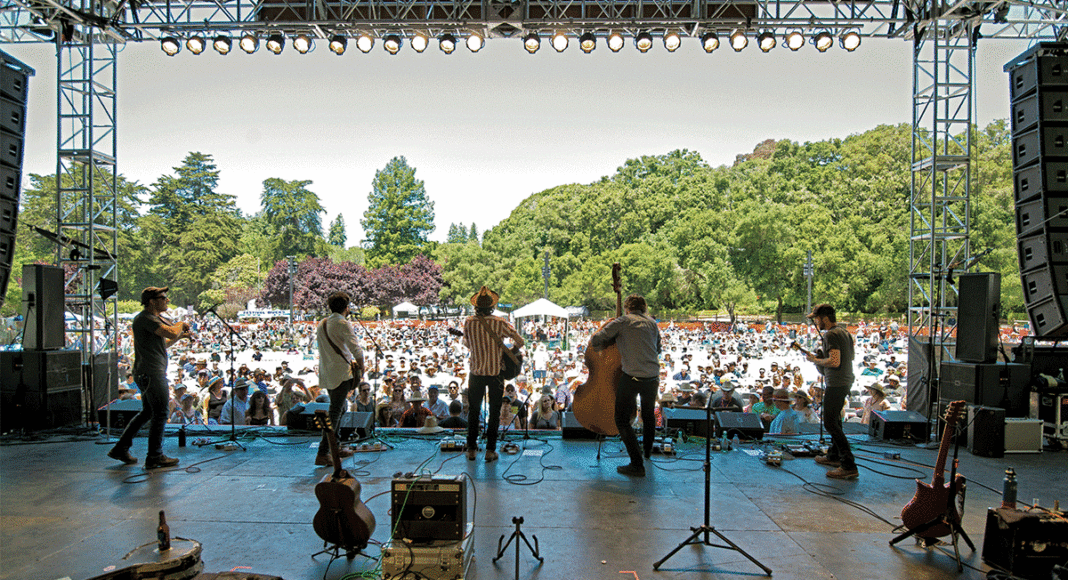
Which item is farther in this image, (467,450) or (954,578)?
(467,450)

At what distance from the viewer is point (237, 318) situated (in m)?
44.5

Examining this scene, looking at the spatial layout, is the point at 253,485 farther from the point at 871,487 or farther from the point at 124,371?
the point at 124,371

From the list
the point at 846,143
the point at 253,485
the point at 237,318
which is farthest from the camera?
the point at 846,143

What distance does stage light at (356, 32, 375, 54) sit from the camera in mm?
8320

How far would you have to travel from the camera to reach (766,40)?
314 inches

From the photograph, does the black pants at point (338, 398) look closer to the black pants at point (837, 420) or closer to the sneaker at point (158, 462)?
the sneaker at point (158, 462)

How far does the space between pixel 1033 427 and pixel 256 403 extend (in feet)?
30.9

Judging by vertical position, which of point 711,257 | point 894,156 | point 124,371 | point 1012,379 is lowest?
point 124,371

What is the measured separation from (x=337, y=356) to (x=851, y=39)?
7689 millimetres

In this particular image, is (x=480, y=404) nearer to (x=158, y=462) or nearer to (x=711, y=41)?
(x=158, y=462)

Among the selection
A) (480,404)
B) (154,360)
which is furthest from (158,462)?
(480,404)

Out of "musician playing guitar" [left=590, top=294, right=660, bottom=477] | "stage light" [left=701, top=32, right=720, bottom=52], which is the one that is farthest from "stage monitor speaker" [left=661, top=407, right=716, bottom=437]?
"stage light" [left=701, top=32, right=720, bottom=52]

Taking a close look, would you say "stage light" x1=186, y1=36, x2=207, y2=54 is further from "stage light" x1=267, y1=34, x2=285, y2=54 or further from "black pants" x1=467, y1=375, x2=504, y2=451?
"black pants" x1=467, y1=375, x2=504, y2=451

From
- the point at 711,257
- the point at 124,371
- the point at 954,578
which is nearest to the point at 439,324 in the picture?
the point at 711,257
